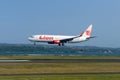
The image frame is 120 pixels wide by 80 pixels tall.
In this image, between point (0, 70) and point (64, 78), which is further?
point (0, 70)

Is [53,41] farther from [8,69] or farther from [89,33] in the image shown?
[8,69]

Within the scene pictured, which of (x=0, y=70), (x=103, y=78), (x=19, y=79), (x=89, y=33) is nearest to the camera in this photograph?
(x=19, y=79)

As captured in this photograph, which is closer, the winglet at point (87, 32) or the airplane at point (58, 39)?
the airplane at point (58, 39)

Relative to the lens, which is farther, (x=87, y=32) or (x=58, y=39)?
(x=87, y=32)

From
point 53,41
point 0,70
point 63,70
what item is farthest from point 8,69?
point 53,41

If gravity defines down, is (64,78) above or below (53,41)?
below

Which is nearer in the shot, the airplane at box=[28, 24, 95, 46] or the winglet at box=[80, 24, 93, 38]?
the airplane at box=[28, 24, 95, 46]

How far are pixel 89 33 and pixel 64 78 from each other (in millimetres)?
101577

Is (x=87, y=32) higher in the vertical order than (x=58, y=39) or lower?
higher

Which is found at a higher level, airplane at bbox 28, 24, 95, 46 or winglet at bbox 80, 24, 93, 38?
winglet at bbox 80, 24, 93, 38

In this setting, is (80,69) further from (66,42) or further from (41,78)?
(66,42)

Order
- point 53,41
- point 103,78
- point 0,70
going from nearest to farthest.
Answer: point 103,78
point 0,70
point 53,41

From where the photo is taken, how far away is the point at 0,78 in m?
39.4

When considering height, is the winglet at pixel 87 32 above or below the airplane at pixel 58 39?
above
